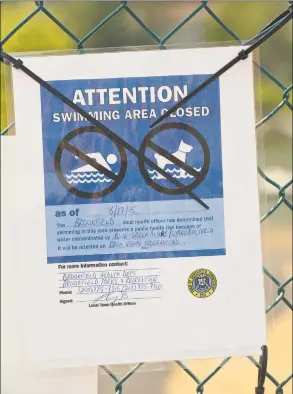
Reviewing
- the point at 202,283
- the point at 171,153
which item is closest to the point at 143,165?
the point at 171,153

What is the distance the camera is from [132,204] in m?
0.88

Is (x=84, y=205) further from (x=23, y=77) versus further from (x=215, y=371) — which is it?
(x=215, y=371)

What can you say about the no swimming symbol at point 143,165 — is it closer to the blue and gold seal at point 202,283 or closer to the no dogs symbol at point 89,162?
the no dogs symbol at point 89,162

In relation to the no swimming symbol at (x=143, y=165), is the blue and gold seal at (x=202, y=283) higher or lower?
lower

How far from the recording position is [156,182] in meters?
0.88

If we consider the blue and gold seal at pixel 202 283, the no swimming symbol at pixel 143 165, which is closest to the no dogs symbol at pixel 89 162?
the no swimming symbol at pixel 143 165

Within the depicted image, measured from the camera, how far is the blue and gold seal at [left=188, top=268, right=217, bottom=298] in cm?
88

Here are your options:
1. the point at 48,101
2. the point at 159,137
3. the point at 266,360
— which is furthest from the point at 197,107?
the point at 266,360

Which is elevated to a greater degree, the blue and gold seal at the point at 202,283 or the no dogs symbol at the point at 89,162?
the no dogs symbol at the point at 89,162

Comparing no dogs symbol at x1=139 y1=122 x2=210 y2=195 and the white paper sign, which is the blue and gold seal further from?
no dogs symbol at x1=139 y1=122 x2=210 y2=195

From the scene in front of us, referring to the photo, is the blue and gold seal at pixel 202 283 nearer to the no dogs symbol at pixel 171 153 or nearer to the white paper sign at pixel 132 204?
the white paper sign at pixel 132 204

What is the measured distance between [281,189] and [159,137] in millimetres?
226

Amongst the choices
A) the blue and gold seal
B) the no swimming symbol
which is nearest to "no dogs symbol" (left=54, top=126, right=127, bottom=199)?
the no swimming symbol

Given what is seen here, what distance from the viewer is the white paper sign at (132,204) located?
871 millimetres
